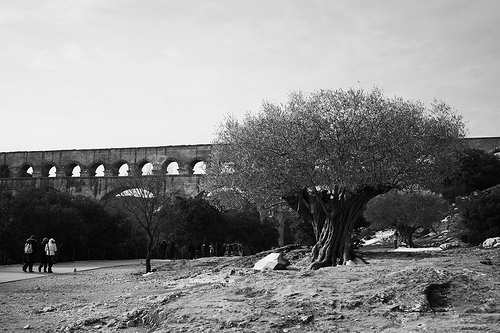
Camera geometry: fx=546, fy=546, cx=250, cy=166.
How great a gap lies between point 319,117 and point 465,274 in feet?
31.5

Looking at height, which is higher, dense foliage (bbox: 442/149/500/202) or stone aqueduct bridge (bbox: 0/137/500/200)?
stone aqueduct bridge (bbox: 0/137/500/200)

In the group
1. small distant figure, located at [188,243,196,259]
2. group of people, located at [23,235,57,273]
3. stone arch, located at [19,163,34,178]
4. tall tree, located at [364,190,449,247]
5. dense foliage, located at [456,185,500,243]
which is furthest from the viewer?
stone arch, located at [19,163,34,178]

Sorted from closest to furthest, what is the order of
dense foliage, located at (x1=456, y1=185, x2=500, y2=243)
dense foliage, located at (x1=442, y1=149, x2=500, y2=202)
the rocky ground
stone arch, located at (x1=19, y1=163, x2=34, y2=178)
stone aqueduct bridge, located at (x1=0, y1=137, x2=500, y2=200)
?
1. the rocky ground
2. dense foliage, located at (x1=456, y1=185, x2=500, y2=243)
3. dense foliage, located at (x1=442, y1=149, x2=500, y2=202)
4. stone aqueduct bridge, located at (x1=0, y1=137, x2=500, y2=200)
5. stone arch, located at (x1=19, y1=163, x2=34, y2=178)

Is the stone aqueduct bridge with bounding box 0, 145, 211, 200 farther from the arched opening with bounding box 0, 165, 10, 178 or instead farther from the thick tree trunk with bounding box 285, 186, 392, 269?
the thick tree trunk with bounding box 285, 186, 392, 269

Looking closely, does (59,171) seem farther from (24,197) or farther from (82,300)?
(82,300)

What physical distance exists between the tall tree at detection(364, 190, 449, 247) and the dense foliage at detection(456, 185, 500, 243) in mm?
4838

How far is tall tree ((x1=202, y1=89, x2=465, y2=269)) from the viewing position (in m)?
17.7

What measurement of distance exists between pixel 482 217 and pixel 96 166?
3223 cm

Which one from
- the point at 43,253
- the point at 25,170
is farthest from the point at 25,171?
the point at 43,253

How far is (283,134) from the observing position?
1825 cm

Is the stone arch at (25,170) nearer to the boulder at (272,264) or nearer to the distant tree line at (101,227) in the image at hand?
the distant tree line at (101,227)

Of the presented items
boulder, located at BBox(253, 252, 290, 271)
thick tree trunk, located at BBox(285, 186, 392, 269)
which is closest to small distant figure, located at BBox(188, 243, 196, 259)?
thick tree trunk, located at BBox(285, 186, 392, 269)

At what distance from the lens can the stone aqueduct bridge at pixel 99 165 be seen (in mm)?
45625

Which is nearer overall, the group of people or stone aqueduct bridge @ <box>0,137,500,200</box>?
the group of people
